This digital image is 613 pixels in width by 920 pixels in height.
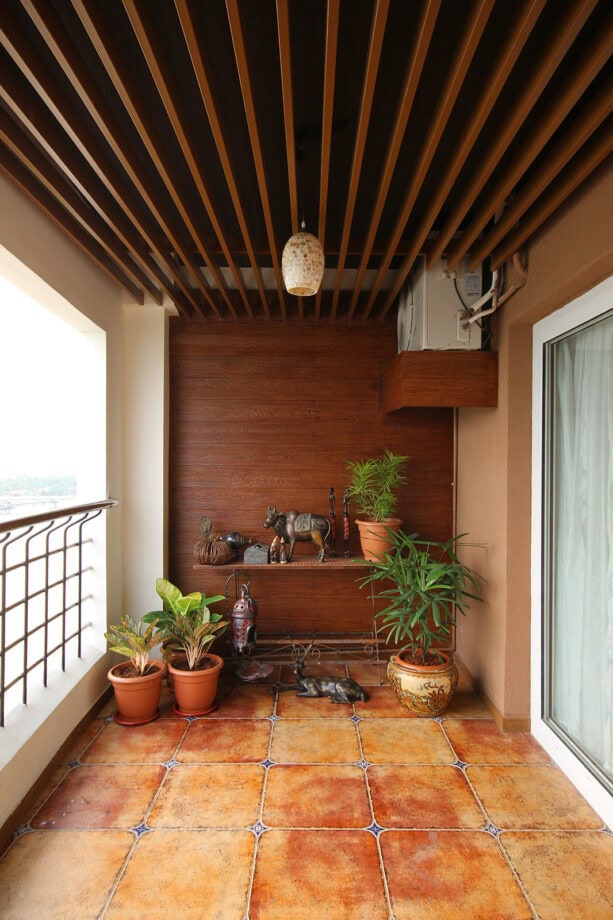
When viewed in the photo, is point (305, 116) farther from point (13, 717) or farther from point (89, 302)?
point (13, 717)

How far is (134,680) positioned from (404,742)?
143cm

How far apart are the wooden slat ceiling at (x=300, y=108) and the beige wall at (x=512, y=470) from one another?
0.56ft

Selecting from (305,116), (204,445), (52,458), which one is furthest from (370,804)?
(305,116)

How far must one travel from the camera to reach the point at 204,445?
362 centimetres

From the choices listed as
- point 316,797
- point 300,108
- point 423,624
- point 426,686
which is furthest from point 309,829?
point 300,108

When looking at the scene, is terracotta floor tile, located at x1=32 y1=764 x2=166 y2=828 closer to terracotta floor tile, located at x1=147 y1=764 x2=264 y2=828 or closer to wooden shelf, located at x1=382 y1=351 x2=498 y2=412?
terracotta floor tile, located at x1=147 y1=764 x2=264 y2=828

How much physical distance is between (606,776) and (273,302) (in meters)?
3.12

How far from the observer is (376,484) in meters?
3.46

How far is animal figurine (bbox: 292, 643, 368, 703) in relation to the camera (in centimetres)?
301

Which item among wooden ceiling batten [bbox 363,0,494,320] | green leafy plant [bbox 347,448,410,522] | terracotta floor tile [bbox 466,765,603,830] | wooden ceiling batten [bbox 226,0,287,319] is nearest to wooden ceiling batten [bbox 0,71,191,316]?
wooden ceiling batten [bbox 226,0,287,319]

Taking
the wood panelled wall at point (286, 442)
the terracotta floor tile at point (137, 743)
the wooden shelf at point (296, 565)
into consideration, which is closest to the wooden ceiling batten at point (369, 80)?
the wood panelled wall at point (286, 442)

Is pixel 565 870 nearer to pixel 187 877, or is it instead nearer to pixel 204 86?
pixel 187 877

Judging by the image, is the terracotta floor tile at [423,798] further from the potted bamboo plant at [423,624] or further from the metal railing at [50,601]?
the metal railing at [50,601]

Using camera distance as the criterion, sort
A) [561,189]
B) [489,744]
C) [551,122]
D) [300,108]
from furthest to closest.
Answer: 1. [489,744]
2. [300,108]
3. [561,189]
4. [551,122]
